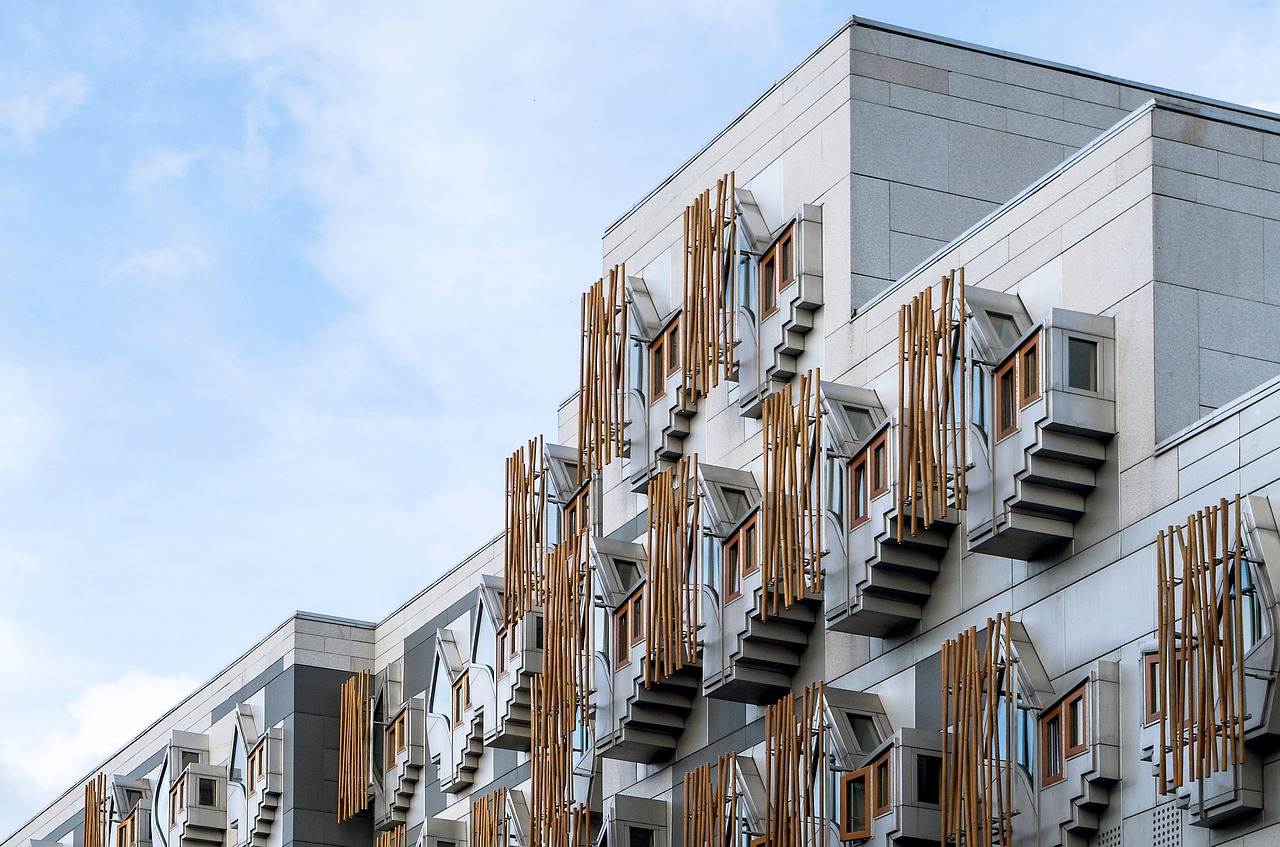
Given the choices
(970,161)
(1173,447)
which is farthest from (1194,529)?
(970,161)

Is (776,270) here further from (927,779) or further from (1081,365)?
(927,779)

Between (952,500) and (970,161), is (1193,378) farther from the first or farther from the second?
(970,161)

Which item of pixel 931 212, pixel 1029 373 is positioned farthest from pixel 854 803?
pixel 931 212

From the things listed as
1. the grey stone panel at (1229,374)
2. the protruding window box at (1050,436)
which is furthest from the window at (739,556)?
the grey stone panel at (1229,374)

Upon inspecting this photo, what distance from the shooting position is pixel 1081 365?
1270 inches

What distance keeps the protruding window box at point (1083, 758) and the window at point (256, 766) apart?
3002cm

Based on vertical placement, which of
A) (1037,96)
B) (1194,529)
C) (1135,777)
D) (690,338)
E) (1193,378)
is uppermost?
(1037,96)

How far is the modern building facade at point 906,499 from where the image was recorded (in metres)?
30.5

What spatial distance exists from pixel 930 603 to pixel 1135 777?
19.1ft

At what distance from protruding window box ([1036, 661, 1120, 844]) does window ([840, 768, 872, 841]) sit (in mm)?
3621

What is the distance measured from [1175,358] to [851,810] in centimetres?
802

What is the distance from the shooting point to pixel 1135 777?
30.2 meters

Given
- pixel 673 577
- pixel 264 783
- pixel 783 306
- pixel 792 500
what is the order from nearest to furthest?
1. pixel 792 500
2. pixel 783 306
3. pixel 673 577
4. pixel 264 783

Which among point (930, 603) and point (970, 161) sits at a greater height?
point (970, 161)
